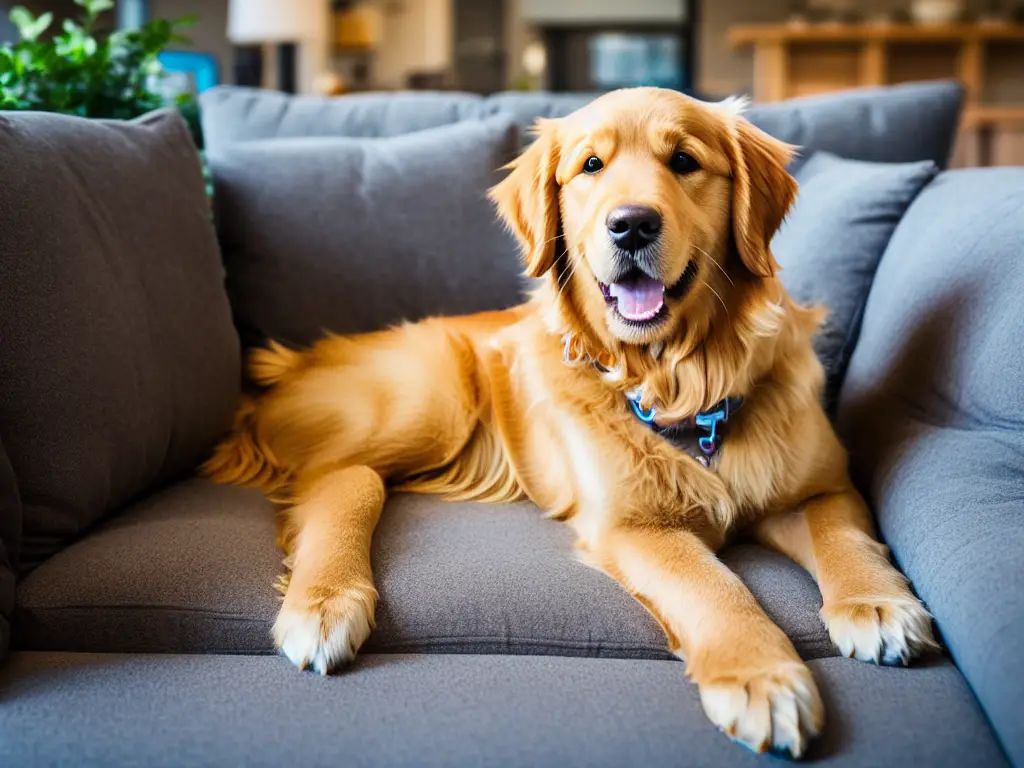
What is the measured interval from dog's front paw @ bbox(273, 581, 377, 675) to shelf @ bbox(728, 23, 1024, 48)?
322 inches

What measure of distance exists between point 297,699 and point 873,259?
1.56 m

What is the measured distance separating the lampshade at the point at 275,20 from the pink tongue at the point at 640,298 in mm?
4221

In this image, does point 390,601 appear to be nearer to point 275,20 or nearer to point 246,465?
point 246,465

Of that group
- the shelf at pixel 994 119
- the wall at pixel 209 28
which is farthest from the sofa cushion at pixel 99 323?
the shelf at pixel 994 119

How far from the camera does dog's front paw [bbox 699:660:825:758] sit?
1.15m

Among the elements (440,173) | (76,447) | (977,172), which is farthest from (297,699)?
(977,172)

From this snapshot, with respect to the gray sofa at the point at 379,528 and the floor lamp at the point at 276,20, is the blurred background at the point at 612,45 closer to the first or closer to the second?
the floor lamp at the point at 276,20

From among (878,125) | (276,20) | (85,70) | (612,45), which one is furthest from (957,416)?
(612,45)

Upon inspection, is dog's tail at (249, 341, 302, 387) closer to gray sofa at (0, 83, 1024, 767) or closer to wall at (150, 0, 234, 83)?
gray sofa at (0, 83, 1024, 767)

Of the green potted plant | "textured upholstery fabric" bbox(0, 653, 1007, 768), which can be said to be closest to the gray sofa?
"textured upholstery fabric" bbox(0, 653, 1007, 768)

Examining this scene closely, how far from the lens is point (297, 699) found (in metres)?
1.28

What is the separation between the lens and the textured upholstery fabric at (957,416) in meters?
1.28

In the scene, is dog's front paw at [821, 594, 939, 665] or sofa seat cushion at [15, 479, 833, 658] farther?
sofa seat cushion at [15, 479, 833, 658]

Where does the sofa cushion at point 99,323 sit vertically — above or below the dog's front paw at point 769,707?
above
